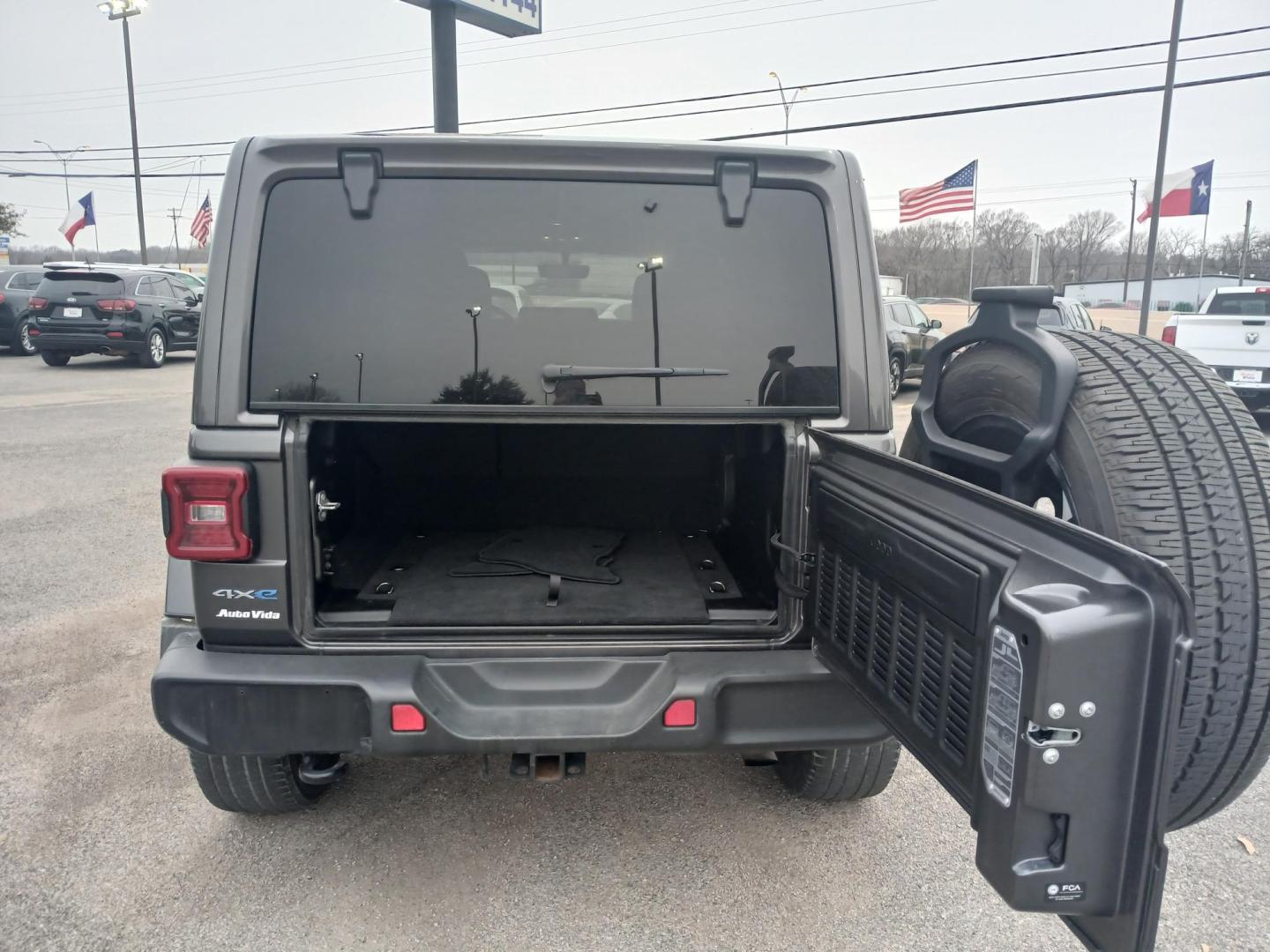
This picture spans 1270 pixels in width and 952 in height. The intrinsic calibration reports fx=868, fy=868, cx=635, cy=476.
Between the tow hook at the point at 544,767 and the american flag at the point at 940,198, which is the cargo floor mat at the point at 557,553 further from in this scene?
the american flag at the point at 940,198

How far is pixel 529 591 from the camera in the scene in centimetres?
280

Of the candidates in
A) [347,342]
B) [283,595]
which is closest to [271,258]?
[347,342]

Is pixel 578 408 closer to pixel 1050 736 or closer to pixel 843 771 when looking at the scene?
pixel 1050 736

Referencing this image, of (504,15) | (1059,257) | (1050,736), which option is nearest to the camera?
(1050,736)

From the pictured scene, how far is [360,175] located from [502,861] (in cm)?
199

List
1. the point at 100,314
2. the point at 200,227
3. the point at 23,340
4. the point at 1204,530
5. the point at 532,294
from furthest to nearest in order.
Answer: the point at 200,227
the point at 23,340
the point at 100,314
the point at 532,294
the point at 1204,530

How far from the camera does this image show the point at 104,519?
6.47m

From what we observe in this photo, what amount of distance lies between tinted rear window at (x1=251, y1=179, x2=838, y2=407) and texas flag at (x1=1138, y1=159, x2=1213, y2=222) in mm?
22167

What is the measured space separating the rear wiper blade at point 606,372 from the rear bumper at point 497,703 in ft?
2.42

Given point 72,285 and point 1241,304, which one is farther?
point 72,285

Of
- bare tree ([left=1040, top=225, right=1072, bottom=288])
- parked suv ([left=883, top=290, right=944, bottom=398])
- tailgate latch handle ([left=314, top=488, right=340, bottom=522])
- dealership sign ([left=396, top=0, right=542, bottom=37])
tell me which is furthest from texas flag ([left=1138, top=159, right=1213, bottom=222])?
bare tree ([left=1040, top=225, right=1072, bottom=288])

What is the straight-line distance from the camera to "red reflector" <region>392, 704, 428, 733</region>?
7.01ft

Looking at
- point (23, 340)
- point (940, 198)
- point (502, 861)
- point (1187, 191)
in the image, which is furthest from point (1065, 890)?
point (1187, 191)

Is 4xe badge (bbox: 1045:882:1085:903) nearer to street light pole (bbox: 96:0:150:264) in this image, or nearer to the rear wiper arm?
the rear wiper arm
